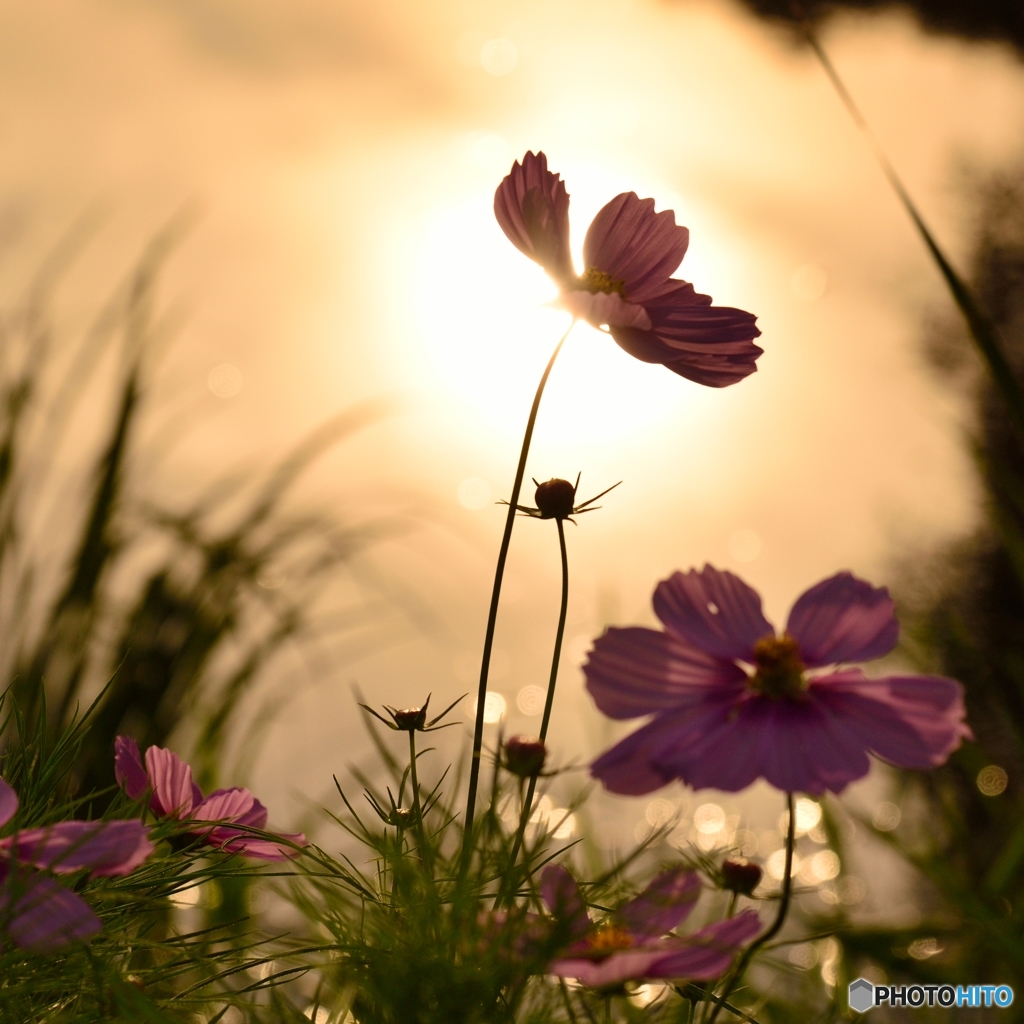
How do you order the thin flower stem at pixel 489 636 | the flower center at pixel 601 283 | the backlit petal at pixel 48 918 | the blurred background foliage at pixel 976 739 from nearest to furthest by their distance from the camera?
the backlit petal at pixel 48 918
the thin flower stem at pixel 489 636
the flower center at pixel 601 283
the blurred background foliage at pixel 976 739

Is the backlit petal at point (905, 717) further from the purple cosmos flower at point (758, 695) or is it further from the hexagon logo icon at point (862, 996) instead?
the hexagon logo icon at point (862, 996)

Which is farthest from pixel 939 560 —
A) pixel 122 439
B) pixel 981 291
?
pixel 122 439

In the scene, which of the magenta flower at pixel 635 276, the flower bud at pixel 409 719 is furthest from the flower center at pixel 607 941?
the magenta flower at pixel 635 276

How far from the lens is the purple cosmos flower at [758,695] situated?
34 centimetres

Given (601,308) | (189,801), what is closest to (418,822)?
(189,801)

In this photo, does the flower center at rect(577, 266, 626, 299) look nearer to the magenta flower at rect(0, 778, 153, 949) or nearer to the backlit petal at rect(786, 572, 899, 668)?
the backlit petal at rect(786, 572, 899, 668)

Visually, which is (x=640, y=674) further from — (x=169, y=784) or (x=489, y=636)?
(x=169, y=784)

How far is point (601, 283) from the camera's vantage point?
0.52m

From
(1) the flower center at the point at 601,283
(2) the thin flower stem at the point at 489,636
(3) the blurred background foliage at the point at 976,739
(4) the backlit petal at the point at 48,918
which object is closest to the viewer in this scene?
(4) the backlit petal at the point at 48,918

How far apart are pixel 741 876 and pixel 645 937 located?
0.04 metres

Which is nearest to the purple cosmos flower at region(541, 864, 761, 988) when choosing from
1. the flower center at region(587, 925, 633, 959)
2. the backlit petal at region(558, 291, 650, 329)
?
the flower center at region(587, 925, 633, 959)

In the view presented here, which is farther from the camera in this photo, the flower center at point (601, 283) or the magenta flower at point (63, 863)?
the flower center at point (601, 283)

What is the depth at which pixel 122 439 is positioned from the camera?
5.31ft

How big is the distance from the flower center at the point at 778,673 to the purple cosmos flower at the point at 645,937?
0.07 meters
